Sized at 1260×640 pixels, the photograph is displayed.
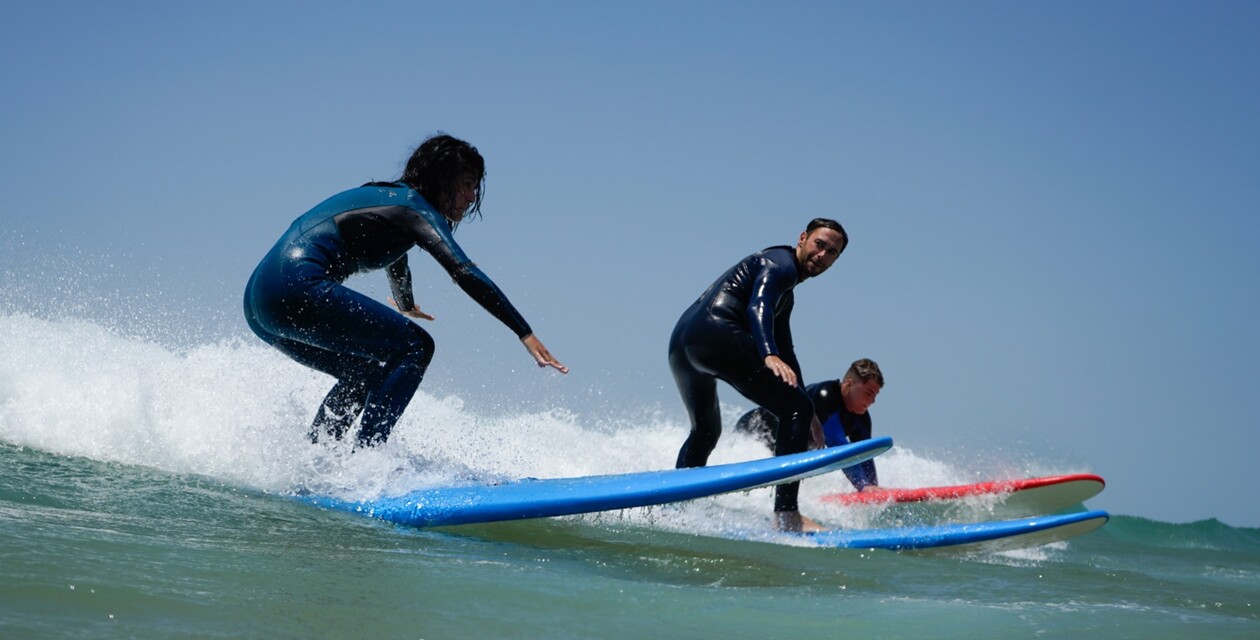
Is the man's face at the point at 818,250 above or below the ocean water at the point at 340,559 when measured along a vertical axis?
above

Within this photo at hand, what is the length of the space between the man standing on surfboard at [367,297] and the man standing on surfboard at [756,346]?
121 cm

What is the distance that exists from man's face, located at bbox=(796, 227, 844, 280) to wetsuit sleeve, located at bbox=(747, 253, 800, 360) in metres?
0.12

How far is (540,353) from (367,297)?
2.61 ft

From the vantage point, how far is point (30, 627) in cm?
205

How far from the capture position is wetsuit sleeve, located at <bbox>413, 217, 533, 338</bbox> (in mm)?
4562

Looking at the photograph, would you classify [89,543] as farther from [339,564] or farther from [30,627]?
[30,627]

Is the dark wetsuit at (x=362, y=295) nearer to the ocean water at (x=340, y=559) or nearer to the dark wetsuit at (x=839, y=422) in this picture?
the ocean water at (x=340, y=559)

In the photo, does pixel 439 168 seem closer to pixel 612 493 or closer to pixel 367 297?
pixel 367 297

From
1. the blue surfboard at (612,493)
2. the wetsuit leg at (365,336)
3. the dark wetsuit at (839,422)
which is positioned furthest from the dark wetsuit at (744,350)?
the dark wetsuit at (839,422)

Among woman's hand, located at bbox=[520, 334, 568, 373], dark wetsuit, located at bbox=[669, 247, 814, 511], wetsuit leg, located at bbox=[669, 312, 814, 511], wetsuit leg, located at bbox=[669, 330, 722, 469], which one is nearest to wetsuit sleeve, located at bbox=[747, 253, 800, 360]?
dark wetsuit, located at bbox=[669, 247, 814, 511]

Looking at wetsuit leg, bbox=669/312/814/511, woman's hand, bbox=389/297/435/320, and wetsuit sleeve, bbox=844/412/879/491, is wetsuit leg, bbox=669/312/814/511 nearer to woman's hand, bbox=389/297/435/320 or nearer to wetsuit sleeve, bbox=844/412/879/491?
woman's hand, bbox=389/297/435/320

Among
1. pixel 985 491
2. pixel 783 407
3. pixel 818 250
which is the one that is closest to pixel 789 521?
pixel 783 407

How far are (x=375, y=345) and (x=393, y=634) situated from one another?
99.5 inches

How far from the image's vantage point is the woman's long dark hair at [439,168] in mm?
4832
